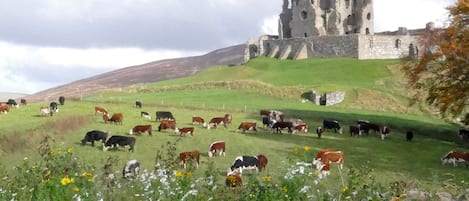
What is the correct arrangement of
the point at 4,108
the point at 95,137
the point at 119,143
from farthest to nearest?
1. the point at 4,108
2. the point at 95,137
3. the point at 119,143

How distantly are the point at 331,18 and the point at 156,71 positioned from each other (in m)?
36.9

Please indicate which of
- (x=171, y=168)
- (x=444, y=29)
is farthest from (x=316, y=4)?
(x=171, y=168)

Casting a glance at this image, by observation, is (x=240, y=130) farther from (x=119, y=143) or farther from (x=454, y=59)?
(x=454, y=59)

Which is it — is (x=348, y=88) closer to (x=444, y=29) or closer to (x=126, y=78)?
(x=444, y=29)

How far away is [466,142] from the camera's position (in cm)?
4200

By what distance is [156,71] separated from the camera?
119m

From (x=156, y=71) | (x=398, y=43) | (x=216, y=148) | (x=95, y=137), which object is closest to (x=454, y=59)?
(x=216, y=148)

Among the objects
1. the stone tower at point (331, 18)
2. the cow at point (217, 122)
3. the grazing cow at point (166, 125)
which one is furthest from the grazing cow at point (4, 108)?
the stone tower at point (331, 18)

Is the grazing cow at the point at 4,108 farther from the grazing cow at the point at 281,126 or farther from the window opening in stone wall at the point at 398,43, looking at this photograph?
the window opening in stone wall at the point at 398,43

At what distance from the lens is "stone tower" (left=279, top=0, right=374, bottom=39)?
103 meters

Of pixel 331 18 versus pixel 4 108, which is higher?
pixel 331 18

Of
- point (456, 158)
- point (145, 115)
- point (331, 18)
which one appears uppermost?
point (331, 18)

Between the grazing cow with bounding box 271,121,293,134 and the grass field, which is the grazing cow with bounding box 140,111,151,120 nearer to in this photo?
the grass field

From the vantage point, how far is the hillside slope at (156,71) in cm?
10338
